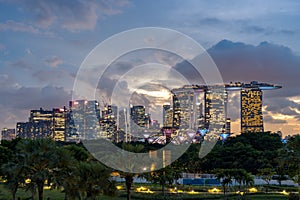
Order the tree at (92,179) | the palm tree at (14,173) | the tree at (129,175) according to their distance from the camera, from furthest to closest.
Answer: the tree at (129,175) < the tree at (92,179) < the palm tree at (14,173)

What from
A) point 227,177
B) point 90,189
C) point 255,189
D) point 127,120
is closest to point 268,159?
point 255,189

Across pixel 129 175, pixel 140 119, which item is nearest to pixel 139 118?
pixel 140 119

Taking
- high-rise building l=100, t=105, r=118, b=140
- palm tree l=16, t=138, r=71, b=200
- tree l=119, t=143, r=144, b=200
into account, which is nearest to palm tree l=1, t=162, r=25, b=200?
palm tree l=16, t=138, r=71, b=200

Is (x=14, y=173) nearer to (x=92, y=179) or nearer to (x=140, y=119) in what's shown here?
(x=92, y=179)

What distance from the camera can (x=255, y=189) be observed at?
51812mm

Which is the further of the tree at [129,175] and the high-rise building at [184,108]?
the high-rise building at [184,108]

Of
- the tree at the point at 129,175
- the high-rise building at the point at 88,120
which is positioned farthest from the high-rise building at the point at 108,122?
the tree at the point at 129,175

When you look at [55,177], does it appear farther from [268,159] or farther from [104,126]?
[104,126]

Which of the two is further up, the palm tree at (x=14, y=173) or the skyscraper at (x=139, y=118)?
the skyscraper at (x=139, y=118)

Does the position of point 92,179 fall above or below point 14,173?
below

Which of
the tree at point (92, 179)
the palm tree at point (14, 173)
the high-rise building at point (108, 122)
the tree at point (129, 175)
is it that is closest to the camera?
the palm tree at point (14, 173)

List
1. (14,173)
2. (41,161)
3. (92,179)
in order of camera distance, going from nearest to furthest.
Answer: (14,173) < (41,161) < (92,179)

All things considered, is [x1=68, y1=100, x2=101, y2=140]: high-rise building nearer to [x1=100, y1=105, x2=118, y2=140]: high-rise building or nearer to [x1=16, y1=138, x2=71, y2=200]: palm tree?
[x1=100, y1=105, x2=118, y2=140]: high-rise building

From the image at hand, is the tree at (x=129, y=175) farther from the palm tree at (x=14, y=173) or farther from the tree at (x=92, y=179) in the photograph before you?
the palm tree at (x=14, y=173)
